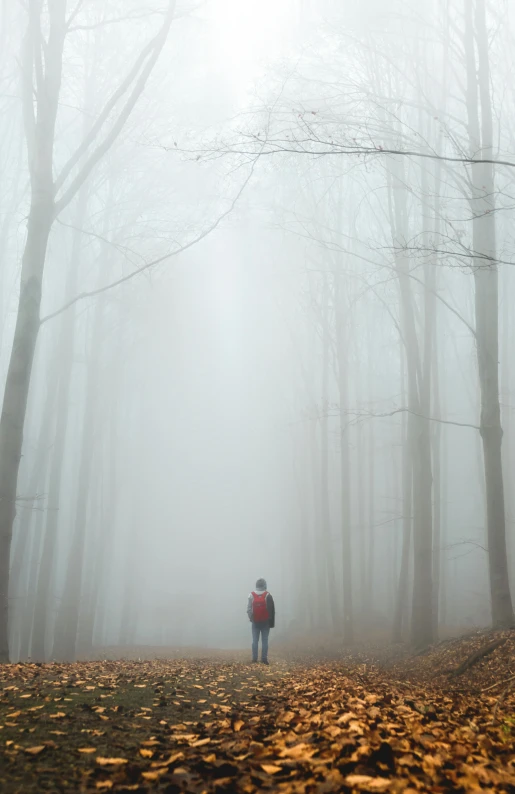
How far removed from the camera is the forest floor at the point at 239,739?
2.32 metres

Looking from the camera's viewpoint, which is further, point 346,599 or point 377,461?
point 377,461

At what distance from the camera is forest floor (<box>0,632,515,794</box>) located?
2.32 metres

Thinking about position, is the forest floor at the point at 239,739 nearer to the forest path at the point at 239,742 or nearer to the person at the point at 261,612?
the forest path at the point at 239,742

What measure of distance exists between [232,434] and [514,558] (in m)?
42.2

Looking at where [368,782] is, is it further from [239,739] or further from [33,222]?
[33,222]

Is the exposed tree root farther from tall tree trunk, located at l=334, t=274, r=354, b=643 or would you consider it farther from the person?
tall tree trunk, located at l=334, t=274, r=354, b=643

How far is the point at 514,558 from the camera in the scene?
2272 centimetres

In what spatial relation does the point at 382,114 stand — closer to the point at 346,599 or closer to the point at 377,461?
the point at 346,599

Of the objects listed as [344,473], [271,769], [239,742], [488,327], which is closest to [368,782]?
[271,769]

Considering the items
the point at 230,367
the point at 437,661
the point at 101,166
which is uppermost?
the point at 230,367

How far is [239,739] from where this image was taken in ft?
9.66

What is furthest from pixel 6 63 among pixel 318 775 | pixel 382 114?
pixel 318 775

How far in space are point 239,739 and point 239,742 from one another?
87 millimetres

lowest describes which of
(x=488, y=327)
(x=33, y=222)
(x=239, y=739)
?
(x=239, y=739)
